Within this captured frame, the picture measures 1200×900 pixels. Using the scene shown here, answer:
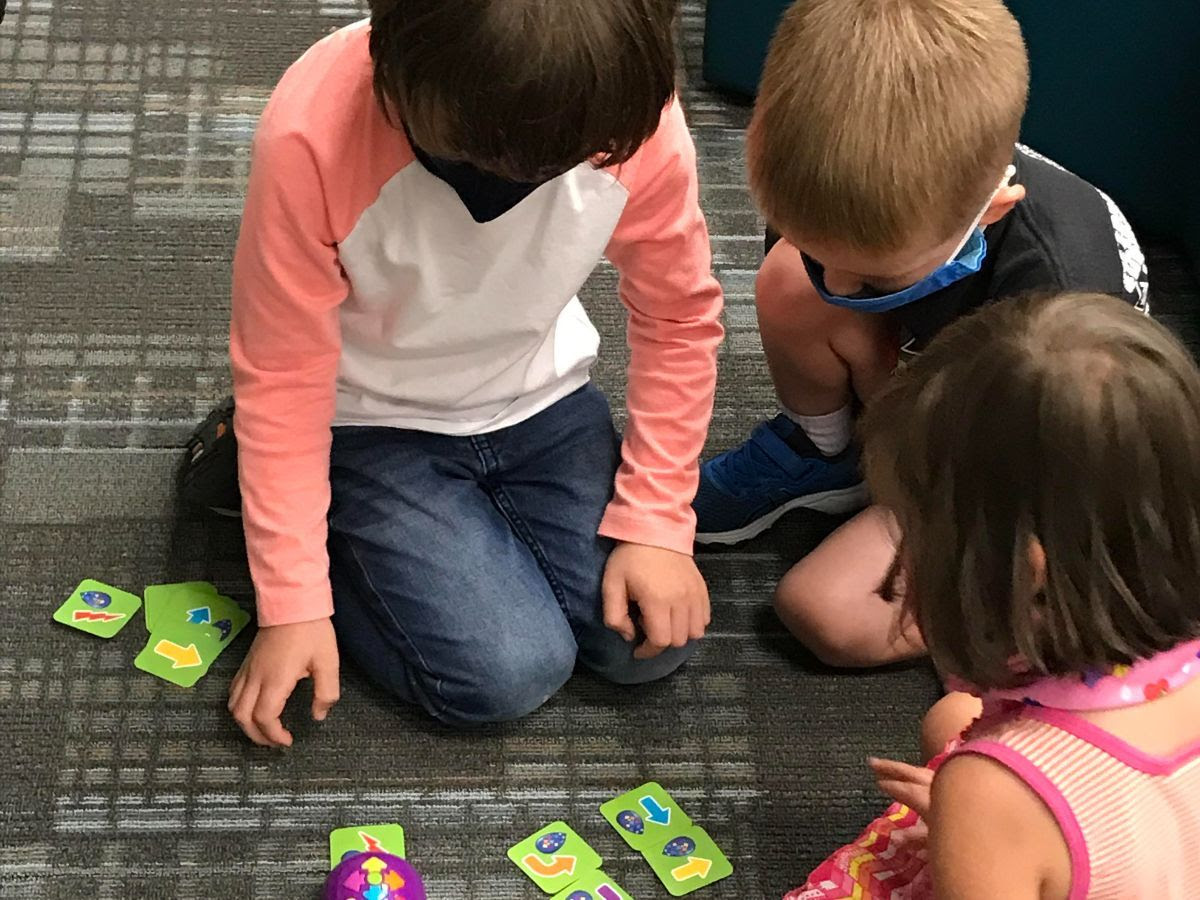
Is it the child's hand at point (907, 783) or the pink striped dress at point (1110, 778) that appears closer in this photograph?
the pink striped dress at point (1110, 778)

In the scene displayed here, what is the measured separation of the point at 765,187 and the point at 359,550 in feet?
1.61

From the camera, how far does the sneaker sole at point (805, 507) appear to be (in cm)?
140

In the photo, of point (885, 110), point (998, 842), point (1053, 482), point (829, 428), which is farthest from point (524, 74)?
point (829, 428)

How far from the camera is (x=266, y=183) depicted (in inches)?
39.4

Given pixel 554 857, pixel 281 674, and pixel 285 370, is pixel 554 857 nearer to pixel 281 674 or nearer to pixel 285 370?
pixel 281 674

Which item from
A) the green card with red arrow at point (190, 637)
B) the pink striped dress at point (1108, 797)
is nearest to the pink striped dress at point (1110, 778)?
the pink striped dress at point (1108, 797)

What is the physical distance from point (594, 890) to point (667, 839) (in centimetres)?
8

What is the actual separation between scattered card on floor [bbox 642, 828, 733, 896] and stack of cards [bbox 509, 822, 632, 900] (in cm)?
4

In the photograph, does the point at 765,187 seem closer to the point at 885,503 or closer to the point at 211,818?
the point at 885,503

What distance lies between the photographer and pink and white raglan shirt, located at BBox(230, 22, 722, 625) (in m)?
1.00

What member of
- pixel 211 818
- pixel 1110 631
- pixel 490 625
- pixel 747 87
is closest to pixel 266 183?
pixel 490 625

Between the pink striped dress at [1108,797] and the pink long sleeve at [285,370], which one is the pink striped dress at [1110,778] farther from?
the pink long sleeve at [285,370]

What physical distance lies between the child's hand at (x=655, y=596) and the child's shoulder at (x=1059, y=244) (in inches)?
14.5

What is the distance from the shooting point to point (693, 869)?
3.83 feet
